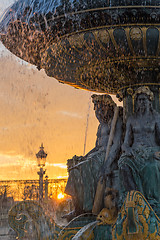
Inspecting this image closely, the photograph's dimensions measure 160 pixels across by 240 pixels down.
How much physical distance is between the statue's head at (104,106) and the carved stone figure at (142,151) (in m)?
0.65

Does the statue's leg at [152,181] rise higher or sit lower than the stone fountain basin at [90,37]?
lower

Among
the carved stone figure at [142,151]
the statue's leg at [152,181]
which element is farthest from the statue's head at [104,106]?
the statue's leg at [152,181]

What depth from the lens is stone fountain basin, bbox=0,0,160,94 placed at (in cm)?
514

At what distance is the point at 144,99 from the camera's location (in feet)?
19.4

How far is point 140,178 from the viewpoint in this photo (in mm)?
5461

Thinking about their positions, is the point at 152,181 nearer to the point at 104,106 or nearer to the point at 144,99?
the point at 144,99

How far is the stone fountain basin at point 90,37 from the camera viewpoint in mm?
5137

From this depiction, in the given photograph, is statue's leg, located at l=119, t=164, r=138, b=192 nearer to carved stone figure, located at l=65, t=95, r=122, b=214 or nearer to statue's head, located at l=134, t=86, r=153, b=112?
carved stone figure, located at l=65, t=95, r=122, b=214

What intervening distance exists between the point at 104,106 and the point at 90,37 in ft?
5.04

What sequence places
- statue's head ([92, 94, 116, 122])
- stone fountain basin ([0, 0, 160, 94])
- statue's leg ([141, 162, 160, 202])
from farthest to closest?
statue's head ([92, 94, 116, 122]) → statue's leg ([141, 162, 160, 202]) → stone fountain basin ([0, 0, 160, 94])

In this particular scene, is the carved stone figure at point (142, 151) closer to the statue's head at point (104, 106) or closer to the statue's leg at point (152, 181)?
the statue's leg at point (152, 181)

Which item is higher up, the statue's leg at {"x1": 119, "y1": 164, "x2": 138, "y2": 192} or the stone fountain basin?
the stone fountain basin

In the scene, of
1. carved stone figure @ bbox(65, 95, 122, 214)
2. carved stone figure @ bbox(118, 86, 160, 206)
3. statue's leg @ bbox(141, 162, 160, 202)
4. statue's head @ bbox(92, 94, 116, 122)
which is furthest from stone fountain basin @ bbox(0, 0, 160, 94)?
statue's leg @ bbox(141, 162, 160, 202)

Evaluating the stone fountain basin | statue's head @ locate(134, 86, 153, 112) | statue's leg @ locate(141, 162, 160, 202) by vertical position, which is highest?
the stone fountain basin
